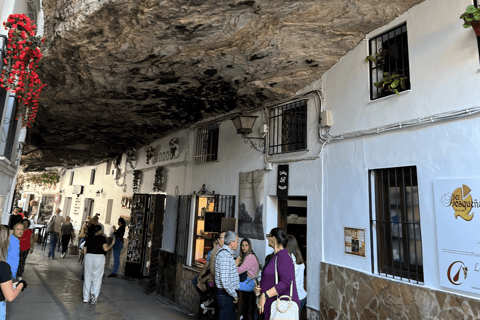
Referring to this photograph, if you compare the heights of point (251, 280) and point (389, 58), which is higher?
point (389, 58)

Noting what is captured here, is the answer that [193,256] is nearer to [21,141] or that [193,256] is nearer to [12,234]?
[12,234]

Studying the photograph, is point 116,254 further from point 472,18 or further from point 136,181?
point 472,18

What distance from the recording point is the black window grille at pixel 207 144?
9094 millimetres

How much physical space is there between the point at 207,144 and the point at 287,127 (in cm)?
309

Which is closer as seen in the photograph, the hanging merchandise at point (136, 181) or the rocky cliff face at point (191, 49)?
the rocky cliff face at point (191, 49)

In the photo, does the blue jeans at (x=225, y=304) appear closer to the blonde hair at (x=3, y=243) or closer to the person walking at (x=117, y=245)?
the blonde hair at (x=3, y=243)

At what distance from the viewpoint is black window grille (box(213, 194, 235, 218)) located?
7777 mm

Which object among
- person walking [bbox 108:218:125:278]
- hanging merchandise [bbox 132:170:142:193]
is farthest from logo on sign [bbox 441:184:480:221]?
hanging merchandise [bbox 132:170:142:193]

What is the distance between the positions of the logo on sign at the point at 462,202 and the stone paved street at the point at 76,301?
5946mm

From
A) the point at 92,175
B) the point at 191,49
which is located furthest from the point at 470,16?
the point at 92,175

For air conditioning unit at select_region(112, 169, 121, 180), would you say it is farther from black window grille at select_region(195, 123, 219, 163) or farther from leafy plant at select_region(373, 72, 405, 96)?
leafy plant at select_region(373, 72, 405, 96)

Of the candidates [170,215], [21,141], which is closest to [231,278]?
[170,215]

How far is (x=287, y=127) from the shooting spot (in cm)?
705

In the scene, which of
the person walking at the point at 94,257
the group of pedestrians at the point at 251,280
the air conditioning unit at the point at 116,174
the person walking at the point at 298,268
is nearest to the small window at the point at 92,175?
the air conditioning unit at the point at 116,174
